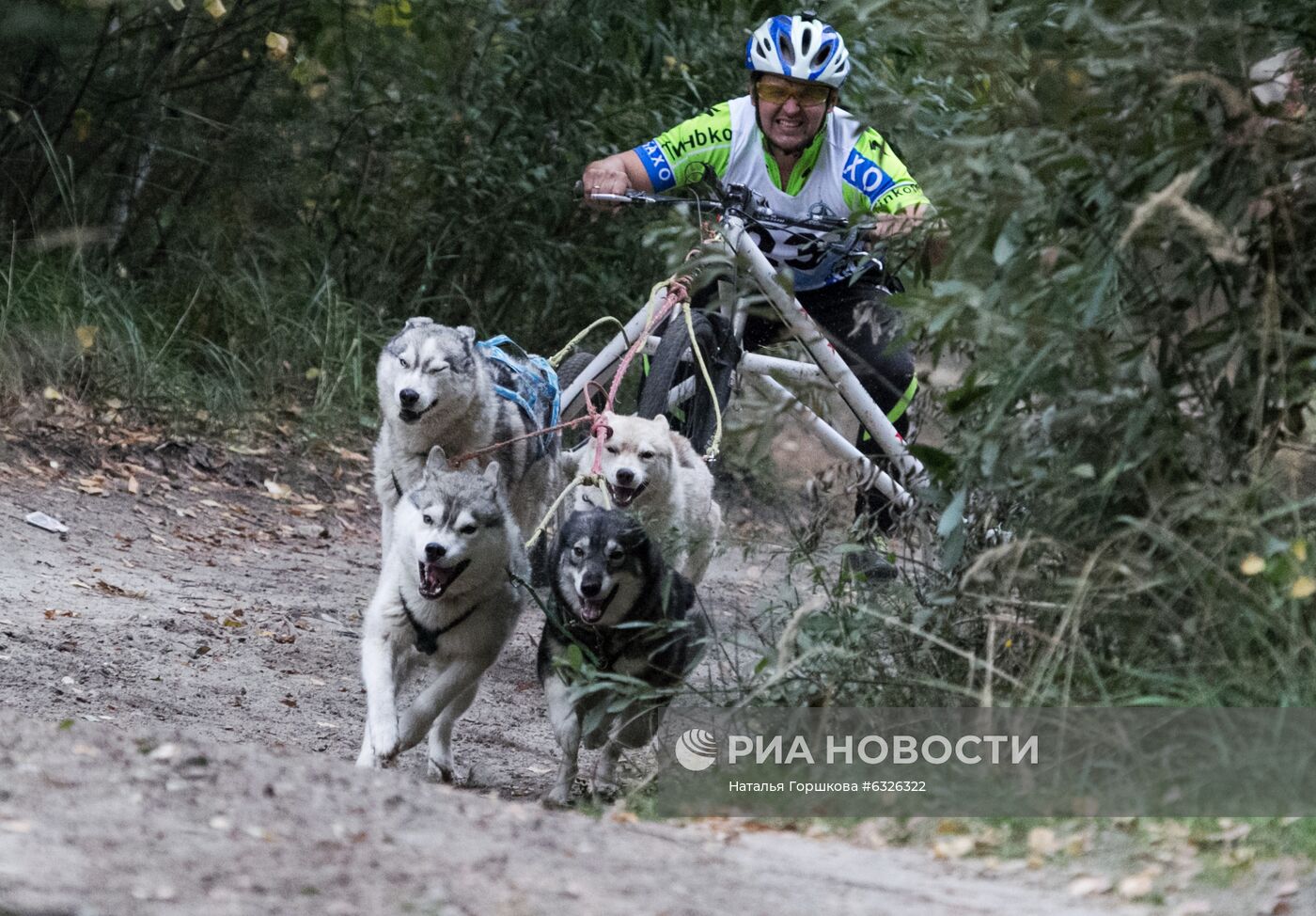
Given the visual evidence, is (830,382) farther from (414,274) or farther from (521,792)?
(414,274)

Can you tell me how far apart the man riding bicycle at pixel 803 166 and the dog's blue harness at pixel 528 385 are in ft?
2.66

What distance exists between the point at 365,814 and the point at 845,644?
5.21 ft

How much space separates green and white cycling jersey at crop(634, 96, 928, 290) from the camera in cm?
655

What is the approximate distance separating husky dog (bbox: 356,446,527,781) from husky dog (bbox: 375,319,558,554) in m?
1.00

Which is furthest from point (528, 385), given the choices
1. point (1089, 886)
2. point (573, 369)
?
point (1089, 886)

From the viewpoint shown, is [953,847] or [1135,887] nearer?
[1135,887]

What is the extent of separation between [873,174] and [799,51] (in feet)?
1.97

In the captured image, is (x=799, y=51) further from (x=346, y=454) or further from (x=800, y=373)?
(x=346, y=454)

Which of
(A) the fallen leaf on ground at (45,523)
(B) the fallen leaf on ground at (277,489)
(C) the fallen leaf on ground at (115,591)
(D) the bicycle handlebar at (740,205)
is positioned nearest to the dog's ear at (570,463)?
(D) the bicycle handlebar at (740,205)

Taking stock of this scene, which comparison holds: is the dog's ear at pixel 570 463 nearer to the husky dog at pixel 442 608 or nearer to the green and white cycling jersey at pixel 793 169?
the green and white cycling jersey at pixel 793 169

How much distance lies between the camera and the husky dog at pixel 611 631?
15.3 feet

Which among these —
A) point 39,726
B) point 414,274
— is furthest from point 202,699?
point 414,274

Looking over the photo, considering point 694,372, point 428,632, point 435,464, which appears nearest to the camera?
point 428,632

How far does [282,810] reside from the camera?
3.20 m
